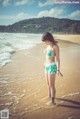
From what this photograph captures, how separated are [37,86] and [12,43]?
1.32 m

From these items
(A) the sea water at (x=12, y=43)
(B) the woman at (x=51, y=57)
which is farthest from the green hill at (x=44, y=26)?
(B) the woman at (x=51, y=57)

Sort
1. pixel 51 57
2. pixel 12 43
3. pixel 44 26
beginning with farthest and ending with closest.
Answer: pixel 12 43 < pixel 44 26 < pixel 51 57

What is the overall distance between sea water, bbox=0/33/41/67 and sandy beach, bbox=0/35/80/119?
0.11m

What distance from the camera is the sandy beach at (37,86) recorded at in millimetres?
2127

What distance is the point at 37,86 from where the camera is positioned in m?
2.52

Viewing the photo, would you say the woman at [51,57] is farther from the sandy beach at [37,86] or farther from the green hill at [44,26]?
the green hill at [44,26]

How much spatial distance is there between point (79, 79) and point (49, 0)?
1.04m

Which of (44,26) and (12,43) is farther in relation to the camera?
(12,43)

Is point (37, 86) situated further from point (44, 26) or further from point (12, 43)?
point (12, 43)

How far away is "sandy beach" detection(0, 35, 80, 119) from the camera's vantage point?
2.13 meters

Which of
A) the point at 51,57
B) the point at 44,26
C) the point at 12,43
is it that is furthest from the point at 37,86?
the point at 12,43

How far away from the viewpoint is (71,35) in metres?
3.10

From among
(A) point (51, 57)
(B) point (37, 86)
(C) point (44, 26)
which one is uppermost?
(C) point (44, 26)

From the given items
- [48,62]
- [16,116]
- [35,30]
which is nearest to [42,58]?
[35,30]
